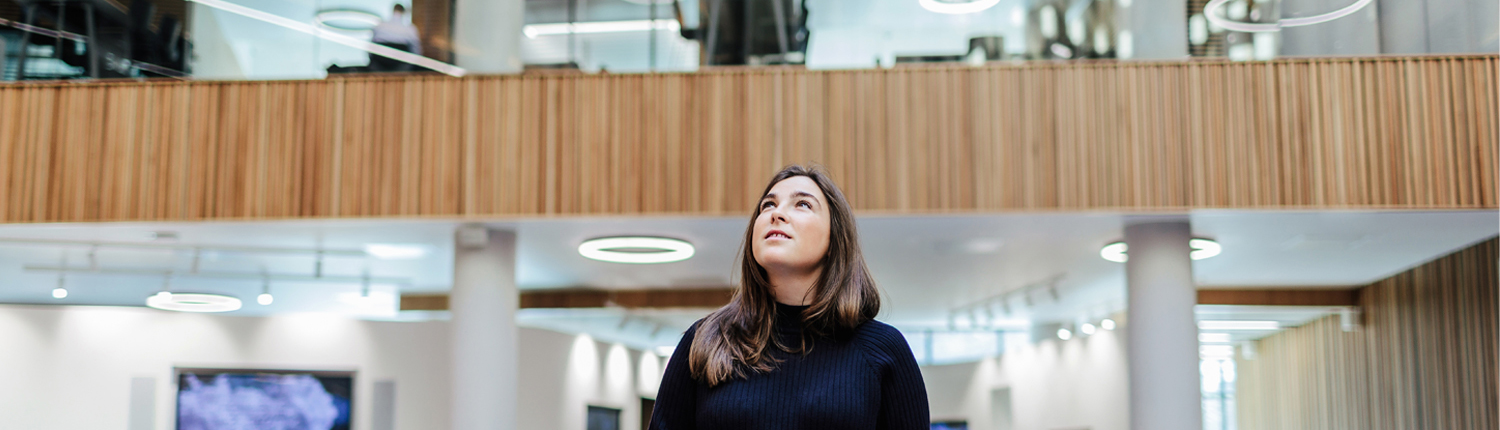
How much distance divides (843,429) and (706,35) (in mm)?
5783

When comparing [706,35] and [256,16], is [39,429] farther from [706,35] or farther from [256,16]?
[706,35]

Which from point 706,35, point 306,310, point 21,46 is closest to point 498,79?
point 706,35

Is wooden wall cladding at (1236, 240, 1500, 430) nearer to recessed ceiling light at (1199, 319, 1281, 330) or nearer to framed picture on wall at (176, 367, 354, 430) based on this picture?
recessed ceiling light at (1199, 319, 1281, 330)

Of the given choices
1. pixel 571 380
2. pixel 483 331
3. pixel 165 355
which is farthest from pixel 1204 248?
pixel 165 355

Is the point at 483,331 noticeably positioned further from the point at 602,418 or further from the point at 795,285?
the point at 795,285

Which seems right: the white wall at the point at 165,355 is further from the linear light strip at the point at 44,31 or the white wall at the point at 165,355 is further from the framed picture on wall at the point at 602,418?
the linear light strip at the point at 44,31

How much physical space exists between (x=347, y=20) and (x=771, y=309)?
19.7 ft

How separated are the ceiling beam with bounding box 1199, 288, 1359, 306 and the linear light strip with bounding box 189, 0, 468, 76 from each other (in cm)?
734

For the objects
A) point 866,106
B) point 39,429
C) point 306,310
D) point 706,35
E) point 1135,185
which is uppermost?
point 706,35

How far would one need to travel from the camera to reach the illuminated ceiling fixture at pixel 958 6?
280 inches

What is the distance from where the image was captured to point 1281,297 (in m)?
11.0

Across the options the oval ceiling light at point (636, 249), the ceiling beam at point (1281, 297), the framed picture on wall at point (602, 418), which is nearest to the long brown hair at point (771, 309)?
the oval ceiling light at point (636, 249)

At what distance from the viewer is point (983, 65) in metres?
7.03

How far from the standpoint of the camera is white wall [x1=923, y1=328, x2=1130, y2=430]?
12.4 metres
